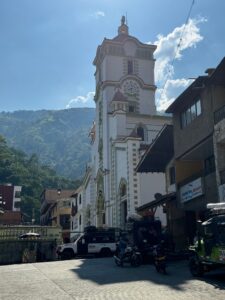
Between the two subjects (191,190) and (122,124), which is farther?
(122,124)

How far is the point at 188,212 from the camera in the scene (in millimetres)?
28922

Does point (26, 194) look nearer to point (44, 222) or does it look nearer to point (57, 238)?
point (44, 222)

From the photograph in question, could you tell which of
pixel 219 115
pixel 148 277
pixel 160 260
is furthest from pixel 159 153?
pixel 148 277

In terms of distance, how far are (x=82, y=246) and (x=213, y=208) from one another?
55.3 feet

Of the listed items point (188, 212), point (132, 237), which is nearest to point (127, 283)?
point (132, 237)

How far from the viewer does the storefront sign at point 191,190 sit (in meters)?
23.3

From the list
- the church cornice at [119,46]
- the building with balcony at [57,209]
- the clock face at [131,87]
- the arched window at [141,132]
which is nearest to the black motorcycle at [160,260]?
the arched window at [141,132]

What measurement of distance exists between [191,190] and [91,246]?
10.1 m

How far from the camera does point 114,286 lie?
13.5 meters

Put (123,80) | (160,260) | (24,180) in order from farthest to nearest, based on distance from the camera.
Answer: (24,180)
(123,80)
(160,260)

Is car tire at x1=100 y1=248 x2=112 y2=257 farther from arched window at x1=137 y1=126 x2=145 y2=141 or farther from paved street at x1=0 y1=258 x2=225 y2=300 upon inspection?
arched window at x1=137 y1=126 x2=145 y2=141

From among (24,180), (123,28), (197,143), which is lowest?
(197,143)

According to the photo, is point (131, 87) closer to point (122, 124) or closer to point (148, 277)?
point (122, 124)

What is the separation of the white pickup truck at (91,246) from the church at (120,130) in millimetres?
11087
